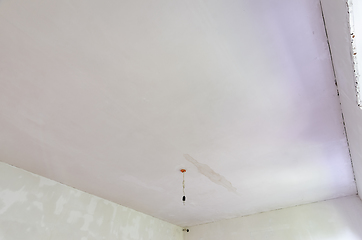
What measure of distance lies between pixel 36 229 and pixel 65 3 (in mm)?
3530

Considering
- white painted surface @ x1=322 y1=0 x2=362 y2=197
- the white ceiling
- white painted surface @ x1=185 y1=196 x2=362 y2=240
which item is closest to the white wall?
the white ceiling

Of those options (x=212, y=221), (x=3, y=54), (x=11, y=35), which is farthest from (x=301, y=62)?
(x=212, y=221)

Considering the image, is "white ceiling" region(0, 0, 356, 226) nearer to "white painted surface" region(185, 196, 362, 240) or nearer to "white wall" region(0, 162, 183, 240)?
"white wall" region(0, 162, 183, 240)

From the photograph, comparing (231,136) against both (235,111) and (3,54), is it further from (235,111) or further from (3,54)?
(3,54)

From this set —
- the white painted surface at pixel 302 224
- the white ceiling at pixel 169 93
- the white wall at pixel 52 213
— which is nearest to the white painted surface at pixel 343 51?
the white ceiling at pixel 169 93

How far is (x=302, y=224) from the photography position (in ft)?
15.4

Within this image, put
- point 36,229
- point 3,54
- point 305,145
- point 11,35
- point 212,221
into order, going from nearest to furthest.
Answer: point 11,35 → point 3,54 → point 305,145 → point 36,229 → point 212,221

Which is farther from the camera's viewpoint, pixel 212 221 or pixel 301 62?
pixel 212 221

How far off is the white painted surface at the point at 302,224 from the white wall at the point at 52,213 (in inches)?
104

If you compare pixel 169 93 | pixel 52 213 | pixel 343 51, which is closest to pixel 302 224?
pixel 343 51

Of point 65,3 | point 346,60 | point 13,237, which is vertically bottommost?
point 13,237

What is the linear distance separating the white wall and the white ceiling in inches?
12.9

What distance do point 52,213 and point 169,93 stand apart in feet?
10.5

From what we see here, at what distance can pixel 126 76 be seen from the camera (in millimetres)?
1818
